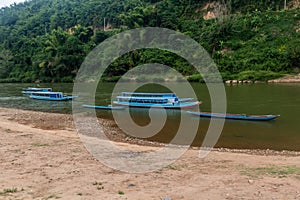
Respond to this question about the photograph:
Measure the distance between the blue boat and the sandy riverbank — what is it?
12.1m

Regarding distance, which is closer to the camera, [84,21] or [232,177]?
[232,177]

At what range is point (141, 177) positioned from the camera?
7.83 metres

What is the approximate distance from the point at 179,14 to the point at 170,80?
25.0m

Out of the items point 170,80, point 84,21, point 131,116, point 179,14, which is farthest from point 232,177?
point 84,21

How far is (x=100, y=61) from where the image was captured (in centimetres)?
6084

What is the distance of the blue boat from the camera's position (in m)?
23.5

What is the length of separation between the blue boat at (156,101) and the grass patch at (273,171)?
47.4ft

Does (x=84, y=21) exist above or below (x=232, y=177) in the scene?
above

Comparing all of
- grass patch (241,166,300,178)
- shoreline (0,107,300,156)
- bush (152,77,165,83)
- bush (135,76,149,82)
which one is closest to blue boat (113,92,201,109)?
shoreline (0,107,300,156)

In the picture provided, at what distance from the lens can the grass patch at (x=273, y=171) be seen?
317 inches

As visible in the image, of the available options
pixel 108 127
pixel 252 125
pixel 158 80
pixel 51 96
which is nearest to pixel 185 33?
pixel 158 80

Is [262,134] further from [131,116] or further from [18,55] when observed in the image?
[18,55]

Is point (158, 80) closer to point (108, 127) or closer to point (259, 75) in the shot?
point (259, 75)

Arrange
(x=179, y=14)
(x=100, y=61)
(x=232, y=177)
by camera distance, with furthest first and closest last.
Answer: (x=179, y=14) < (x=100, y=61) < (x=232, y=177)
